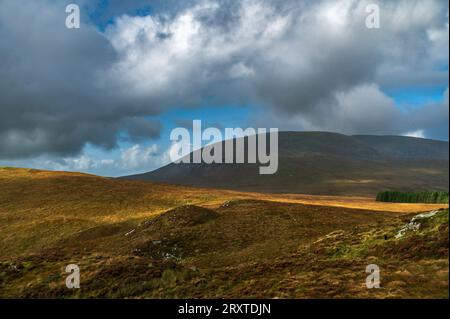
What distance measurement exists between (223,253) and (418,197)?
119410mm

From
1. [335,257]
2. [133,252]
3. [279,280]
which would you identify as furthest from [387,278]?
[133,252]

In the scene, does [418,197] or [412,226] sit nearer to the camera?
[412,226]

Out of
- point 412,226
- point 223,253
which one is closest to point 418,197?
point 223,253

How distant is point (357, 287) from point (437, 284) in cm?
305

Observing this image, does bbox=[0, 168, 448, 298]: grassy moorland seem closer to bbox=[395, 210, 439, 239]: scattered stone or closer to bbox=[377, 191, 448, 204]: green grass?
bbox=[395, 210, 439, 239]: scattered stone

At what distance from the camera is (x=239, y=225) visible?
43.5 meters

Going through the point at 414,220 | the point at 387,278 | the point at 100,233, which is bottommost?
the point at 100,233

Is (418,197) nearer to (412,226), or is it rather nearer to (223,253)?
(223,253)

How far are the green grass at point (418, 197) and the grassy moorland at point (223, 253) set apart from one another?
78.8 metres

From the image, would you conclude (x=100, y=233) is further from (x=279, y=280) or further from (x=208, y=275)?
(x=279, y=280)

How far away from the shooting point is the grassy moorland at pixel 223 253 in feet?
58.3

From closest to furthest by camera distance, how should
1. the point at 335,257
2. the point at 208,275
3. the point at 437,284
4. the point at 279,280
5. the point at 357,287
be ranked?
the point at 437,284 → the point at 357,287 → the point at 279,280 → the point at 208,275 → the point at 335,257

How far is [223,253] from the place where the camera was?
34719 millimetres

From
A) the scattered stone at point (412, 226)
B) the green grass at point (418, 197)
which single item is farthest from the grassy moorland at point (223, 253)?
the green grass at point (418, 197)
